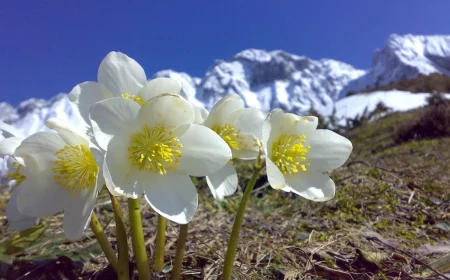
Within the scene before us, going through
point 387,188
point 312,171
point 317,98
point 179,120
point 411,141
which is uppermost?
point 179,120

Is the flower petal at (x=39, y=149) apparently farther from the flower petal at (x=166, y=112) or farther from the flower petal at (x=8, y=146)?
the flower petal at (x=166, y=112)

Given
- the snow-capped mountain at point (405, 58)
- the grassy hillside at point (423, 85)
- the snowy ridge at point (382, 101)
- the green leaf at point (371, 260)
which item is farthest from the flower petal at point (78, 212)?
the snow-capped mountain at point (405, 58)

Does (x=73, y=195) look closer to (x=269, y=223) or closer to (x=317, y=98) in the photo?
(x=269, y=223)

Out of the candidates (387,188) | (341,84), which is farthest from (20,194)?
(341,84)

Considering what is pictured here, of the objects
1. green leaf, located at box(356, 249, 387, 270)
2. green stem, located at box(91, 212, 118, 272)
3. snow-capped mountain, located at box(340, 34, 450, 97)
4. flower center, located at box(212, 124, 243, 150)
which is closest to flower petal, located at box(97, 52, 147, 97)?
flower center, located at box(212, 124, 243, 150)

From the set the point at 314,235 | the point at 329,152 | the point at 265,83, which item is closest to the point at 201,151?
the point at 329,152

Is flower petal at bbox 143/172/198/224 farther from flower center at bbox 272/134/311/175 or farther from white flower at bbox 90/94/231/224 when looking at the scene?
flower center at bbox 272/134/311/175

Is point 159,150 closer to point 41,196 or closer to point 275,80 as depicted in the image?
point 41,196
